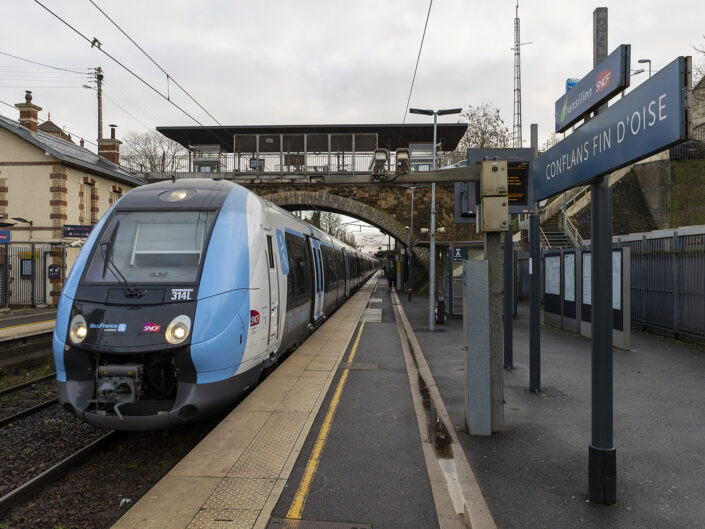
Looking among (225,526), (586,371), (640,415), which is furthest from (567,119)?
(586,371)

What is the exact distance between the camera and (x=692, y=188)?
27594mm

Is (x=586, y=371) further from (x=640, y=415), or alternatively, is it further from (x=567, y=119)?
(x=567, y=119)

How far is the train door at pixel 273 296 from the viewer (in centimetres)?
672

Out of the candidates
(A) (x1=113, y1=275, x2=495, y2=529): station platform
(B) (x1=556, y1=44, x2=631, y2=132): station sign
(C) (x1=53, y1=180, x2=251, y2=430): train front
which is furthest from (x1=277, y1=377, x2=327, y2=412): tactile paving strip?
(B) (x1=556, y1=44, x2=631, y2=132): station sign

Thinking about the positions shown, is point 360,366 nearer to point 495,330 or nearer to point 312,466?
point 495,330

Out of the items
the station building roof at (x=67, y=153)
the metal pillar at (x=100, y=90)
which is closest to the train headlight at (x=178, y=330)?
the station building roof at (x=67, y=153)

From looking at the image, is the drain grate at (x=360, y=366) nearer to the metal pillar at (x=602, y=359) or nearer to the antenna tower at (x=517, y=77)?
the metal pillar at (x=602, y=359)

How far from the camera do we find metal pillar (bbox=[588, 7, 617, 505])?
12.7 feet

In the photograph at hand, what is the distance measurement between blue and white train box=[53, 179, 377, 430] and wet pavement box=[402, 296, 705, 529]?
2.84m

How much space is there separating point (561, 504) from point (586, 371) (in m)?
5.38

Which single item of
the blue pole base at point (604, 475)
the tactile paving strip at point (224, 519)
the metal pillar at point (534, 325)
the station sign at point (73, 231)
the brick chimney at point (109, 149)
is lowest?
the tactile paving strip at point (224, 519)

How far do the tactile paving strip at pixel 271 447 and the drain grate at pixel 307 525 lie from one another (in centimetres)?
74

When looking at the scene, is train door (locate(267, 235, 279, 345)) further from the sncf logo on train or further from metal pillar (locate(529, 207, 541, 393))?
metal pillar (locate(529, 207, 541, 393))

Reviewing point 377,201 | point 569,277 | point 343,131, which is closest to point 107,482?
point 569,277
